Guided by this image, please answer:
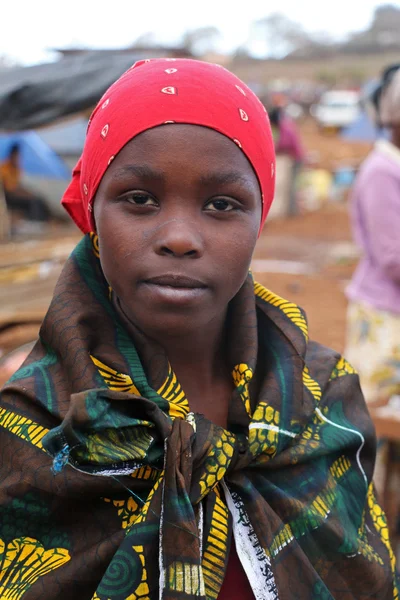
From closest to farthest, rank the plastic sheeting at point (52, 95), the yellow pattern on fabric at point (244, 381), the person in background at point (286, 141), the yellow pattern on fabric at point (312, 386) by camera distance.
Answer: the yellow pattern on fabric at point (244, 381) → the yellow pattern on fabric at point (312, 386) → the plastic sheeting at point (52, 95) → the person in background at point (286, 141)

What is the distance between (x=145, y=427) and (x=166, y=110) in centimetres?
57

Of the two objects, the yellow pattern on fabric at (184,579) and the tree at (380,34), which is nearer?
the yellow pattern on fabric at (184,579)

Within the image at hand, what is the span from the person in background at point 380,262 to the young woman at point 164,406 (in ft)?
6.07

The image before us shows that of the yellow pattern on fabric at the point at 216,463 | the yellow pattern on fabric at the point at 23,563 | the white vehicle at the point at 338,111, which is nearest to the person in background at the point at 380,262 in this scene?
the yellow pattern on fabric at the point at 216,463

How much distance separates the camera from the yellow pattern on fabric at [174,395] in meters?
1.31

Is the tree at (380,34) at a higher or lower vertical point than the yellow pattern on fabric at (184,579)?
lower

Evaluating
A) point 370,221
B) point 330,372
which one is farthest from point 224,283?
point 370,221

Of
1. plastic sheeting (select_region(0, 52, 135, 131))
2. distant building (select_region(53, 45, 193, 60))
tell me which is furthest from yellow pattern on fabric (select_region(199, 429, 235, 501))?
distant building (select_region(53, 45, 193, 60))

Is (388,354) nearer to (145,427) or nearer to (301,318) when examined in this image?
(301,318)

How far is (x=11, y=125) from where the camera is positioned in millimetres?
4684

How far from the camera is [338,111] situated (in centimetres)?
3503

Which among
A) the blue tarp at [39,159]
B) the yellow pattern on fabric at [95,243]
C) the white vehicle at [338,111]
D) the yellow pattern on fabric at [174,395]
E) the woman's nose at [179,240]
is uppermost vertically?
the woman's nose at [179,240]

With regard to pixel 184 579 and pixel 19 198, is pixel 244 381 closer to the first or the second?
pixel 184 579

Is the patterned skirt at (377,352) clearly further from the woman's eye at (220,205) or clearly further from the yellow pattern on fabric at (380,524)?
the woman's eye at (220,205)
